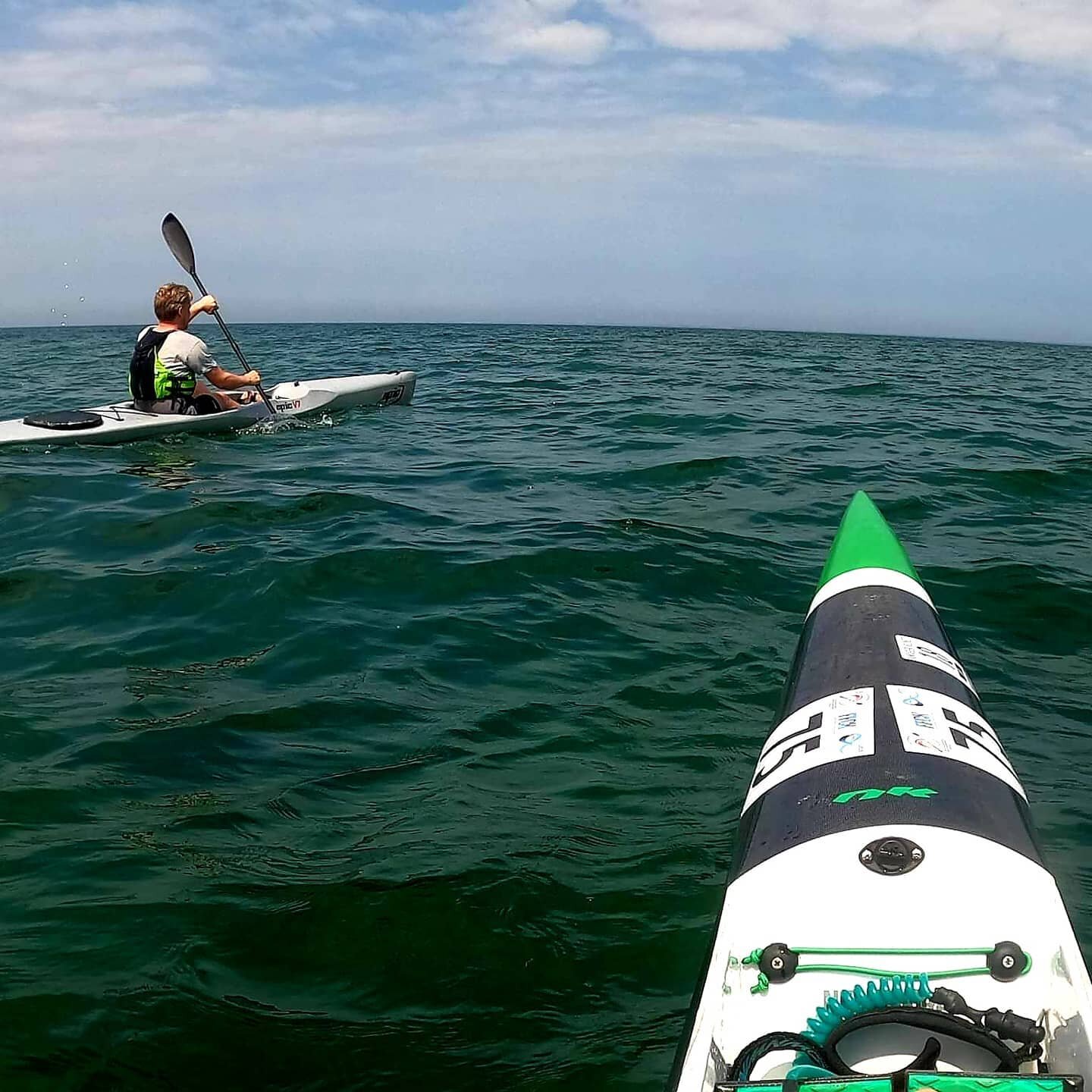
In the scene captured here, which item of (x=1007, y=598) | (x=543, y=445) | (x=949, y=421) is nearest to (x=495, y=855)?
(x=1007, y=598)

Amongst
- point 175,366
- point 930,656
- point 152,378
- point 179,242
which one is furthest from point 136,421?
point 930,656

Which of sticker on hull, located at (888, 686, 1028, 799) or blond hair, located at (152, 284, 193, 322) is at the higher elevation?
blond hair, located at (152, 284, 193, 322)

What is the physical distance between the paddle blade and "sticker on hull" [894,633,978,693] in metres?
10.3

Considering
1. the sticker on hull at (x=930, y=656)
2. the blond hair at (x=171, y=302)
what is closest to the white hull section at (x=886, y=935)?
the sticker on hull at (x=930, y=656)

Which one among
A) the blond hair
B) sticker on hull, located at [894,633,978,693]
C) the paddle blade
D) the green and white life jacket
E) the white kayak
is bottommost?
sticker on hull, located at [894,633,978,693]

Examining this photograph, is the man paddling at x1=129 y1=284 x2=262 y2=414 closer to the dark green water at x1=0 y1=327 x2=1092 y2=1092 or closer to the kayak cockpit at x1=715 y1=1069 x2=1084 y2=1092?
the dark green water at x1=0 y1=327 x2=1092 y2=1092

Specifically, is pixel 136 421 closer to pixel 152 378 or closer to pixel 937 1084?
pixel 152 378

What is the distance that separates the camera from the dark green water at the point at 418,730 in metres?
2.72

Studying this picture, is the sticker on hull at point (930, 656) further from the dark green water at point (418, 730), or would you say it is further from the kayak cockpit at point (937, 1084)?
the kayak cockpit at point (937, 1084)

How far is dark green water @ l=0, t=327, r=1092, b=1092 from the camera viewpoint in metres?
2.72

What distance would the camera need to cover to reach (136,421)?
986 cm

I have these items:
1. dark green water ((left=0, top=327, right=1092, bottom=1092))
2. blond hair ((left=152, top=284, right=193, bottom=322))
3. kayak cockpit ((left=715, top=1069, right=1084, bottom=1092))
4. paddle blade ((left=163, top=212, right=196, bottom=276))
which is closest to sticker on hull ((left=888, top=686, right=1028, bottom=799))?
dark green water ((left=0, top=327, right=1092, bottom=1092))

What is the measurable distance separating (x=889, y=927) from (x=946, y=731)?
33.6 inches

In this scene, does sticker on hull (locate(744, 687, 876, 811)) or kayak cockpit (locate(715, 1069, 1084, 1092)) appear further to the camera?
sticker on hull (locate(744, 687, 876, 811))
